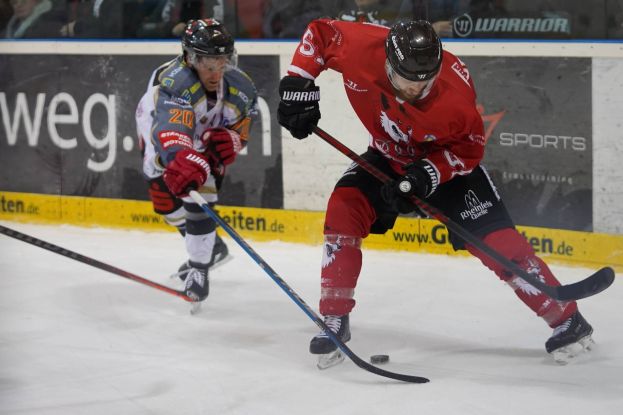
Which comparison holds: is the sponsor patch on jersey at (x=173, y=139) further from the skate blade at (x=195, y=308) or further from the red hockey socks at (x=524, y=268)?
the red hockey socks at (x=524, y=268)

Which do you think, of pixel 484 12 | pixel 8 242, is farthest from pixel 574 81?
pixel 8 242

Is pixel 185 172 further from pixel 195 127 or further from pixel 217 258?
pixel 217 258

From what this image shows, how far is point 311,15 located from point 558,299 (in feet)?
8.27

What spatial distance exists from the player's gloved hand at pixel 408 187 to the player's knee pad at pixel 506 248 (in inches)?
12.0

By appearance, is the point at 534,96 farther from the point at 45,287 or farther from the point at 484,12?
the point at 45,287

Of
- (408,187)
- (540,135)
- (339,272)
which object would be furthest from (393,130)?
A: (540,135)

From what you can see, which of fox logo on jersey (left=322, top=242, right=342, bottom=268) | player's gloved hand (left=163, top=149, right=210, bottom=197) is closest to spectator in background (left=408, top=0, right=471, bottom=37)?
player's gloved hand (left=163, top=149, right=210, bottom=197)

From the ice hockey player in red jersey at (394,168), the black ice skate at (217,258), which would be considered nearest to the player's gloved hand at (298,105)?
the ice hockey player in red jersey at (394,168)

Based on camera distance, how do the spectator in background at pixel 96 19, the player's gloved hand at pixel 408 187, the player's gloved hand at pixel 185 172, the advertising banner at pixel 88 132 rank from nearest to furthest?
1. the player's gloved hand at pixel 408 187
2. the player's gloved hand at pixel 185 172
3. the advertising banner at pixel 88 132
4. the spectator in background at pixel 96 19

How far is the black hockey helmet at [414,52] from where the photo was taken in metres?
3.42

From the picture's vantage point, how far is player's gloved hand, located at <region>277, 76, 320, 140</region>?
12.5 feet

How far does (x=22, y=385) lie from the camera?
145 inches

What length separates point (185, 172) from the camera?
413 centimetres

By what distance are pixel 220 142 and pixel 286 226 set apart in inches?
49.6
